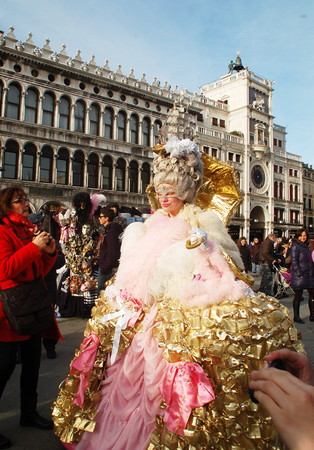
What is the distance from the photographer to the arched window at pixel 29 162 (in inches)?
707

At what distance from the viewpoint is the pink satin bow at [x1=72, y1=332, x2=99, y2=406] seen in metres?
1.83

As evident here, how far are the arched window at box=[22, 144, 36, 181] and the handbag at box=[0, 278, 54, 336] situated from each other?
17.5 m

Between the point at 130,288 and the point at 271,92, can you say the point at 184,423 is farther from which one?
the point at 271,92

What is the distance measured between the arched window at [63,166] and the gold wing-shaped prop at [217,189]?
17701 millimetres

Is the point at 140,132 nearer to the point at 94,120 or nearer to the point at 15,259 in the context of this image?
the point at 94,120

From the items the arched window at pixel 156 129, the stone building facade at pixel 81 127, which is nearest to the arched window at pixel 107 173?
the stone building facade at pixel 81 127

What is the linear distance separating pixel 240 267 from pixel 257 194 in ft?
107

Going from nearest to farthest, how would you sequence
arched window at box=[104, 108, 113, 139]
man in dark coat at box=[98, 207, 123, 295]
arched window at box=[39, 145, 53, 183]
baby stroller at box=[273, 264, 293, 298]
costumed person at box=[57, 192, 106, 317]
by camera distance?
man in dark coat at box=[98, 207, 123, 295]
costumed person at box=[57, 192, 106, 317]
baby stroller at box=[273, 264, 293, 298]
arched window at box=[39, 145, 53, 183]
arched window at box=[104, 108, 113, 139]

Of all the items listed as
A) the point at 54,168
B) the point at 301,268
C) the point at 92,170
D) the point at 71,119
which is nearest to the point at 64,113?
the point at 71,119

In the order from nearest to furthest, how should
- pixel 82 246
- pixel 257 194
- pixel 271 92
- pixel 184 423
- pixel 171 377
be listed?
pixel 184 423, pixel 171 377, pixel 82 246, pixel 257 194, pixel 271 92

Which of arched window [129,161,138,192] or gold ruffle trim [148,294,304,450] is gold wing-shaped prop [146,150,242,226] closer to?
gold ruffle trim [148,294,304,450]

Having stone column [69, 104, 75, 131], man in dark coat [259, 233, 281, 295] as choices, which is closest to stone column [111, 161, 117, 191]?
stone column [69, 104, 75, 131]

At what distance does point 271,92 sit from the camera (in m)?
35.2

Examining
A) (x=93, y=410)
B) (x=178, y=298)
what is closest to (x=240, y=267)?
(x=178, y=298)
